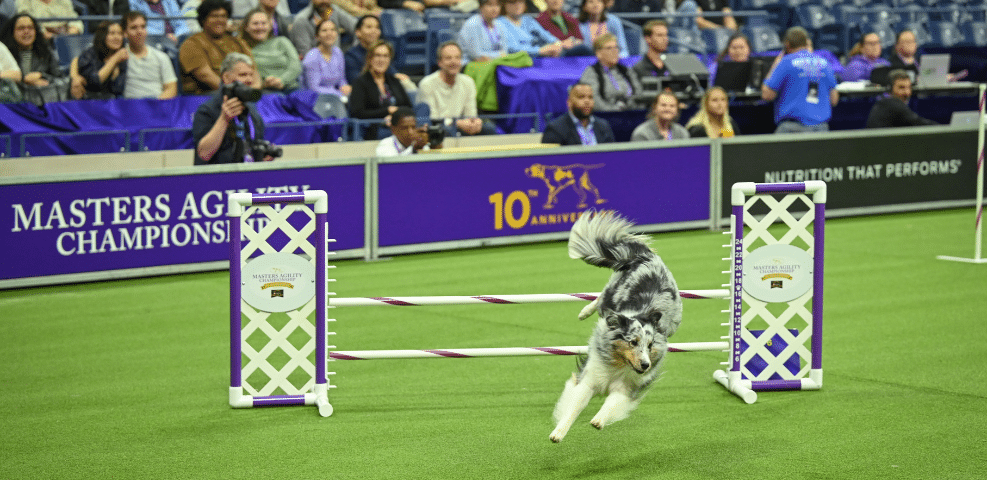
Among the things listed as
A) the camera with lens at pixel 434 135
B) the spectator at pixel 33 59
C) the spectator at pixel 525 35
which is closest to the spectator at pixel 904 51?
the spectator at pixel 525 35

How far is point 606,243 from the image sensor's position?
552 centimetres

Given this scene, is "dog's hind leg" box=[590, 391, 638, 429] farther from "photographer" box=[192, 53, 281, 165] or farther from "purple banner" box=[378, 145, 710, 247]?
"purple banner" box=[378, 145, 710, 247]

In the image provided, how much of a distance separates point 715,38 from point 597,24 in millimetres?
3145

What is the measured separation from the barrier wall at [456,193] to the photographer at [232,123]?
246 mm

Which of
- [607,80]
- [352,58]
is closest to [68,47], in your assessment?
[352,58]

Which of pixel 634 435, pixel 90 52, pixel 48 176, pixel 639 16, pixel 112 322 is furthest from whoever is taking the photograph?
pixel 639 16

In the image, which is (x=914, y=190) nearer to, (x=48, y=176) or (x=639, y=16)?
(x=639, y=16)

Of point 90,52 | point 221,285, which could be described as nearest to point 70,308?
point 221,285

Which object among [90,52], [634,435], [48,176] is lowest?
[634,435]

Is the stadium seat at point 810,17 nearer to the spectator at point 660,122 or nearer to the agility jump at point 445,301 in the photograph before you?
the spectator at point 660,122

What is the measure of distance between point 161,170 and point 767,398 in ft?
18.3

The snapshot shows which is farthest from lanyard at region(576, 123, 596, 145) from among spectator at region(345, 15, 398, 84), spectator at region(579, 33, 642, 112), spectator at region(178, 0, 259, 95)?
spectator at region(178, 0, 259, 95)

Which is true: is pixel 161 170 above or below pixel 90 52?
below

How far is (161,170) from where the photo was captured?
32.3ft
